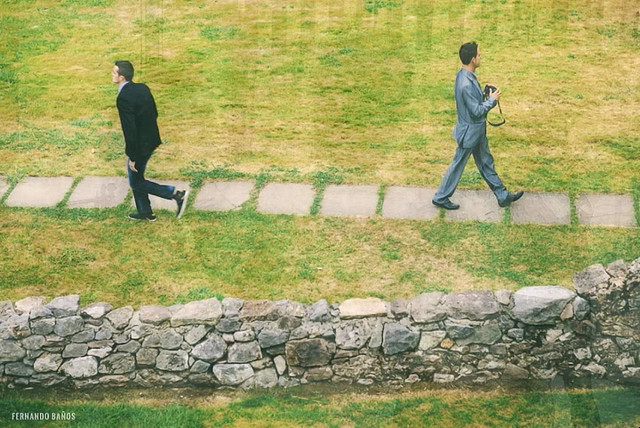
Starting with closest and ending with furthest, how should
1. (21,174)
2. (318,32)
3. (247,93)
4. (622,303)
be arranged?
(622,303) < (21,174) < (247,93) < (318,32)

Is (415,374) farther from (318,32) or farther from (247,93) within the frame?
(318,32)

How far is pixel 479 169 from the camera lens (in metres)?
11.0

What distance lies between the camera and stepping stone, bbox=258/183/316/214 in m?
11.2

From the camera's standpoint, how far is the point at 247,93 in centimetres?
1455

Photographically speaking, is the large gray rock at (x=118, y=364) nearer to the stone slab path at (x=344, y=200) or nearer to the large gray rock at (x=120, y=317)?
the large gray rock at (x=120, y=317)

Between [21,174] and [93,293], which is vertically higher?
[21,174]

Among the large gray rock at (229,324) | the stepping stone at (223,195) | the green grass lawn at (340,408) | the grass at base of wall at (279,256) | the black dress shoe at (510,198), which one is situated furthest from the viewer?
the stepping stone at (223,195)

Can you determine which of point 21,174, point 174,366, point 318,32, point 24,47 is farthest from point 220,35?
point 174,366

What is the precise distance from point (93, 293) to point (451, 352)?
13.0 feet

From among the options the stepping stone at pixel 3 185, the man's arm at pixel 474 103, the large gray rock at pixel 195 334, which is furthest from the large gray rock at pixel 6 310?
the man's arm at pixel 474 103

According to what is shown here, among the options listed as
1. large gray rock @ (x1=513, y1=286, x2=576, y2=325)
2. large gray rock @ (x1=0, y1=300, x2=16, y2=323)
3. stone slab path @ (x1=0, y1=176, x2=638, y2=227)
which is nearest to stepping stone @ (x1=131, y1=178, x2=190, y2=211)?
stone slab path @ (x1=0, y1=176, x2=638, y2=227)

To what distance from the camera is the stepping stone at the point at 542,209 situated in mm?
10742

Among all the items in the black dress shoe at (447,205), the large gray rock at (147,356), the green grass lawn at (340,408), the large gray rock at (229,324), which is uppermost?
the black dress shoe at (447,205)

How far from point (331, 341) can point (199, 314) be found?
1225mm
